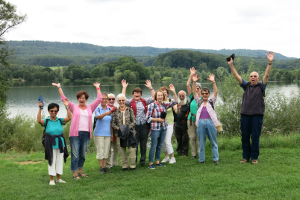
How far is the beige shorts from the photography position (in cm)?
664

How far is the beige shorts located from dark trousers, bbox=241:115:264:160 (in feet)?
11.4

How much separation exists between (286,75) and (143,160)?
69835mm

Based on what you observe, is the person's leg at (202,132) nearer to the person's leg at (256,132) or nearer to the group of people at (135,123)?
the group of people at (135,123)

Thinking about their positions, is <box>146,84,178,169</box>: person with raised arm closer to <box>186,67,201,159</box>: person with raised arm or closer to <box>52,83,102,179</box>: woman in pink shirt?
<box>186,67,201,159</box>: person with raised arm

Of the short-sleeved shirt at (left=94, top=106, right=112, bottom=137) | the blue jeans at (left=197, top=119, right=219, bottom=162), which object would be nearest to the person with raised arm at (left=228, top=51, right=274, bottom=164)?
the blue jeans at (left=197, top=119, right=219, bottom=162)

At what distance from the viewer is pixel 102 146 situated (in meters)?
6.67

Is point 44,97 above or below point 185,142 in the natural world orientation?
below

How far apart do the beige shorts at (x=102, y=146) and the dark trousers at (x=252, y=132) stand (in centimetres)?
348

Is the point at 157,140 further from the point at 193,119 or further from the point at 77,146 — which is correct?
the point at 77,146

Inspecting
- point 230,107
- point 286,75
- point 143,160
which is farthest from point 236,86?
point 286,75

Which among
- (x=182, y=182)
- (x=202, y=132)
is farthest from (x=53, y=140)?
(x=202, y=132)

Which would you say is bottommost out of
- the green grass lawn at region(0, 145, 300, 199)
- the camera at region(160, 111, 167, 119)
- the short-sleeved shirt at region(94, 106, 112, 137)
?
the green grass lawn at region(0, 145, 300, 199)

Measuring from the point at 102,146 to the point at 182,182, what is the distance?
7.21 feet

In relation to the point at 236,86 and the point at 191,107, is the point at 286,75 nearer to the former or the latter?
the point at 236,86
